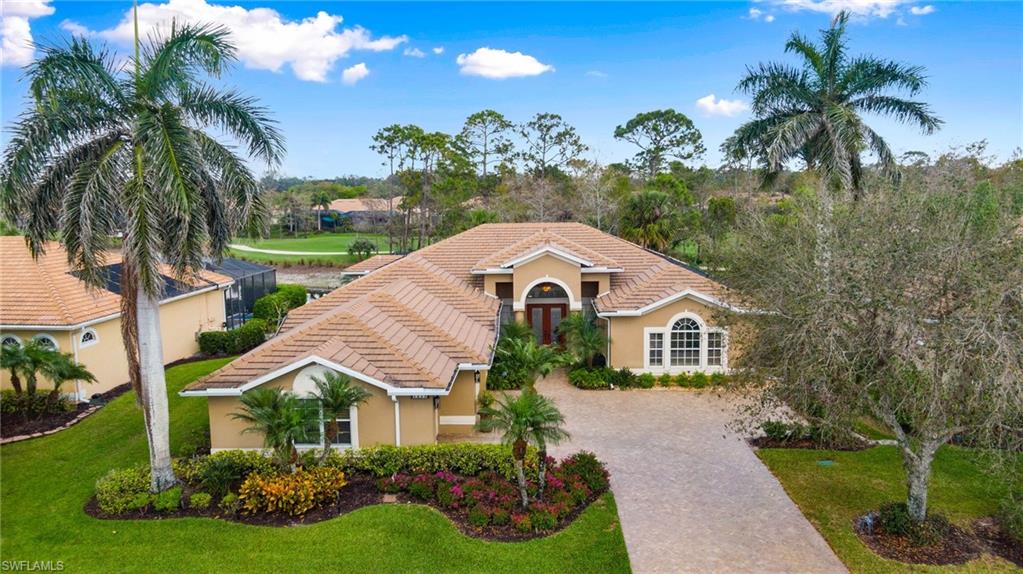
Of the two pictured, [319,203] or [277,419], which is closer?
[277,419]

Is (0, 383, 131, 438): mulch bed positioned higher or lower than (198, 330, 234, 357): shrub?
lower

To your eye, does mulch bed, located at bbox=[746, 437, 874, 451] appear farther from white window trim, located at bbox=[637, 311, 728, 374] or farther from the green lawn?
white window trim, located at bbox=[637, 311, 728, 374]

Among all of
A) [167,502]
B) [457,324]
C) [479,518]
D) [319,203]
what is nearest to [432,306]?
[457,324]

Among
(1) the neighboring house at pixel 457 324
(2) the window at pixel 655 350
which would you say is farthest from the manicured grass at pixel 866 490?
(2) the window at pixel 655 350

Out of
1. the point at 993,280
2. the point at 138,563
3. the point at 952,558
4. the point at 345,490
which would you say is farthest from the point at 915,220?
the point at 138,563

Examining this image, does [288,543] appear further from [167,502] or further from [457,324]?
[457,324]

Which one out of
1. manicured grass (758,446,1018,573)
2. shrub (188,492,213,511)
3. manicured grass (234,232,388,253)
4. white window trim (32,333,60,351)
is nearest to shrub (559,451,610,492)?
manicured grass (758,446,1018,573)

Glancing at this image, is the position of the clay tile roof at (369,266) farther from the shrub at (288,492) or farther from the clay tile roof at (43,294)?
the shrub at (288,492)
